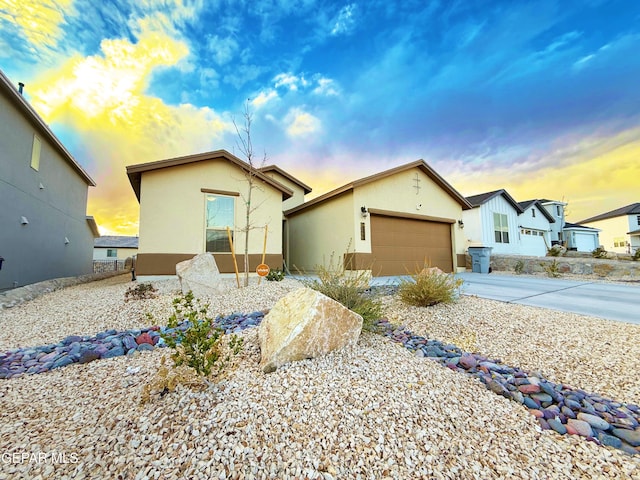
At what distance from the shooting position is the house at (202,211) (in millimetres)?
7414

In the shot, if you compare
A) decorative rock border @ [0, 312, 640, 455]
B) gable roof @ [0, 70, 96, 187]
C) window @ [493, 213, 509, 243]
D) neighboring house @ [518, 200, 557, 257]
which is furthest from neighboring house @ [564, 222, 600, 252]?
gable roof @ [0, 70, 96, 187]

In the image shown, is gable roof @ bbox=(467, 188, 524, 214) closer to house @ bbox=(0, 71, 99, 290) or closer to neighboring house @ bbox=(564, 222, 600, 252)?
neighboring house @ bbox=(564, 222, 600, 252)

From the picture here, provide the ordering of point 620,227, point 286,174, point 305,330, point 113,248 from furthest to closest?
point 113,248
point 620,227
point 286,174
point 305,330

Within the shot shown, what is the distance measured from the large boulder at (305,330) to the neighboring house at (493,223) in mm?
13552

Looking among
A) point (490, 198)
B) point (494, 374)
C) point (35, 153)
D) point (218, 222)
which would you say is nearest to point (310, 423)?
point (494, 374)

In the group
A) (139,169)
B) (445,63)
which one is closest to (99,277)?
(139,169)

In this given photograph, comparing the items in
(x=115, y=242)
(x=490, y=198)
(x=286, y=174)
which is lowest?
(x=115, y=242)

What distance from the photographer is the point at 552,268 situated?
9.27 meters

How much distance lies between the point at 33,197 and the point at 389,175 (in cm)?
1154

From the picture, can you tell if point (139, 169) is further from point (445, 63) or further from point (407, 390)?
point (445, 63)

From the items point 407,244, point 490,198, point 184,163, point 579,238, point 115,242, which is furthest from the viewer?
point 115,242

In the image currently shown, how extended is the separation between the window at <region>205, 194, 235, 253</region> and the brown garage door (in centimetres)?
482

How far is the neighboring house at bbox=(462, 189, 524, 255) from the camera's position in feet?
45.8

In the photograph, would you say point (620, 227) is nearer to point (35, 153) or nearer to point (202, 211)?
point (202, 211)
